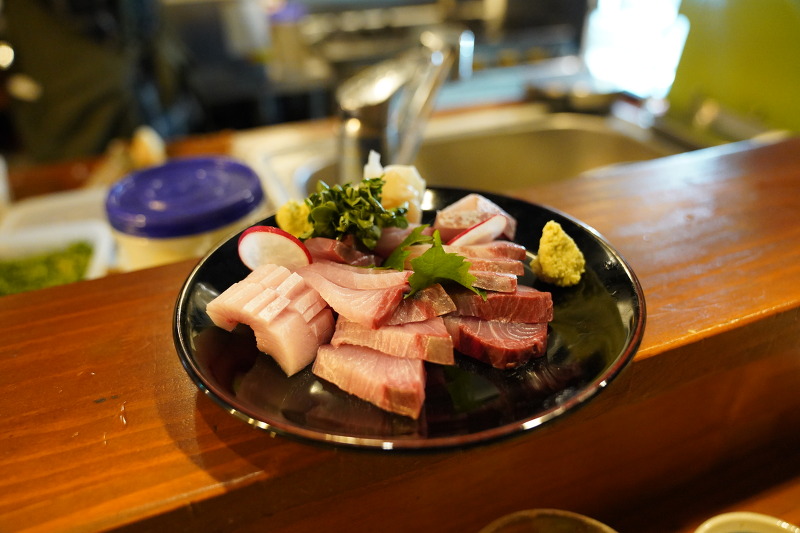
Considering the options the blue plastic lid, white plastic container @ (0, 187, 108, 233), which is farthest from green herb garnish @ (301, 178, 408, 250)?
A: white plastic container @ (0, 187, 108, 233)

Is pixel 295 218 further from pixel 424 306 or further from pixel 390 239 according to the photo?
pixel 424 306

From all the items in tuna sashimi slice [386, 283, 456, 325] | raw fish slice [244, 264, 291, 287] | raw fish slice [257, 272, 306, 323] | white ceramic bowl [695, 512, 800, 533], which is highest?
raw fish slice [244, 264, 291, 287]

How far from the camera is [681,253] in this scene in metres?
1.25

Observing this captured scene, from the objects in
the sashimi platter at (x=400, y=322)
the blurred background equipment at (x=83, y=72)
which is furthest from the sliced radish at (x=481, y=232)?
the blurred background equipment at (x=83, y=72)

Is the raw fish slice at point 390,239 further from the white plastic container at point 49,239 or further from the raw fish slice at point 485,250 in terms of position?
the white plastic container at point 49,239

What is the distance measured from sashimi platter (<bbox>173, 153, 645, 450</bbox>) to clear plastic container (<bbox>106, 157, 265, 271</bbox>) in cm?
43

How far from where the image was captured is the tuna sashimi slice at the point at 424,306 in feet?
2.98

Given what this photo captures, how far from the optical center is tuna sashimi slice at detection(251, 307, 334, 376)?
86 centimetres

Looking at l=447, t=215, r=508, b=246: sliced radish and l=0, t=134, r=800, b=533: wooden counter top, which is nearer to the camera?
l=0, t=134, r=800, b=533: wooden counter top

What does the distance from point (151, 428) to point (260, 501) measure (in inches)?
8.0

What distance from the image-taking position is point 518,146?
2.89 metres

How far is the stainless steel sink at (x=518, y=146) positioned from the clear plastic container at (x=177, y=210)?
1.29 meters

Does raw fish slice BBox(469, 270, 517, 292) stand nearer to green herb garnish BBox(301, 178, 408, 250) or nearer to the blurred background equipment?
green herb garnish BBox(301, 178, 408, 250)

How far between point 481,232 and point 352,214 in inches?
9.8
